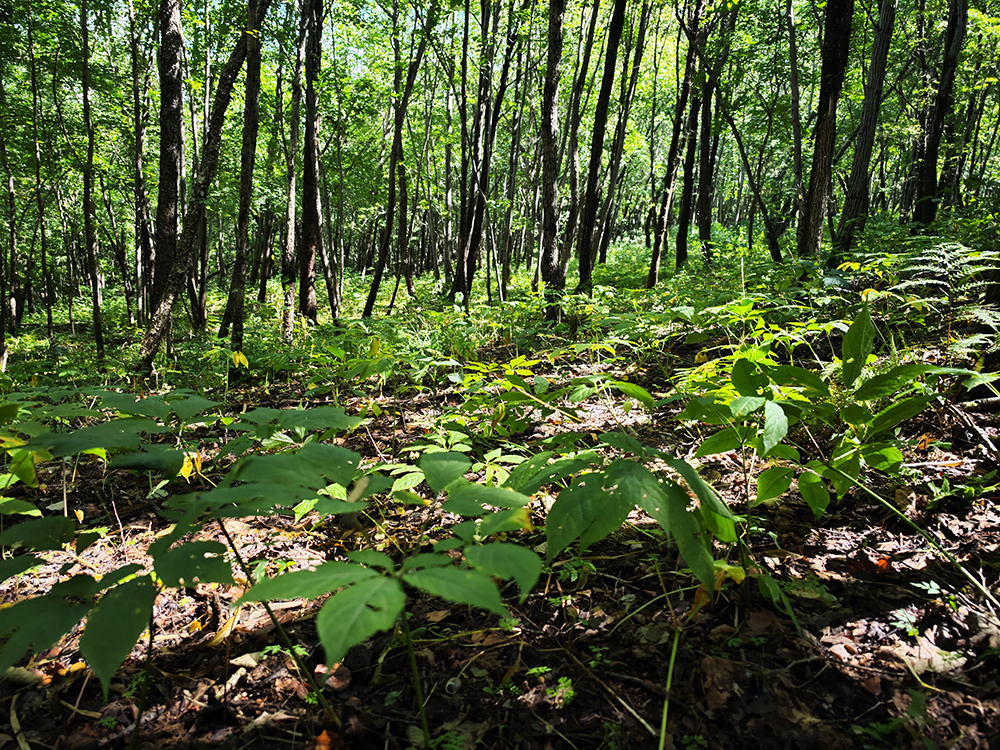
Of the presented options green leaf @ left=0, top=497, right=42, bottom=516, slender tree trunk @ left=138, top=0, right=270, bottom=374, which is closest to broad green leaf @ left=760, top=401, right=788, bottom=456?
green leaf @ left=0, top=497, right=42, bottom=516

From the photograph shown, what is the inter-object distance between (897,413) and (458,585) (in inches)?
61.9

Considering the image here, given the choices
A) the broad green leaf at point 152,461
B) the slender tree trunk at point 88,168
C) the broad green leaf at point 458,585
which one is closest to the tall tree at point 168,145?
the slender tree trunk at point 88,168

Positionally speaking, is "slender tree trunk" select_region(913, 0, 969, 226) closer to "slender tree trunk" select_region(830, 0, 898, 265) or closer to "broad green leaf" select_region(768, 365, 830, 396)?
"slender tree trunk" select_region(830, 0, 898, 265)

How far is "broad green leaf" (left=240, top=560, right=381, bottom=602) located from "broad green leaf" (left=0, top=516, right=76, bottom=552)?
2.19ft

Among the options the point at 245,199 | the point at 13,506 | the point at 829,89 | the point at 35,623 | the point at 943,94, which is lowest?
the point at 13,506

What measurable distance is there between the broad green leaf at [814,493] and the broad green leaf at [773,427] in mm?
331

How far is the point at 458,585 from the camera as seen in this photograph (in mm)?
791

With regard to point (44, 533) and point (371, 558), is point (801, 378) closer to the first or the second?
point (371, 558)

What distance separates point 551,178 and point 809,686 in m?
7.36

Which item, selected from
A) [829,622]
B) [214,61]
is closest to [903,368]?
[829,622]

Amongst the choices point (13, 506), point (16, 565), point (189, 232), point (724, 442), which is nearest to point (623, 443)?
point (724, 442)

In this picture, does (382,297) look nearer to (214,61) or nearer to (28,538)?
(214,61)

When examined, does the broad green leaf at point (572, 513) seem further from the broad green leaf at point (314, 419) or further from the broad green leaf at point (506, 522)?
the broad green leaf at point (314, 419)

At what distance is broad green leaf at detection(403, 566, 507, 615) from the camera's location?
746mm
